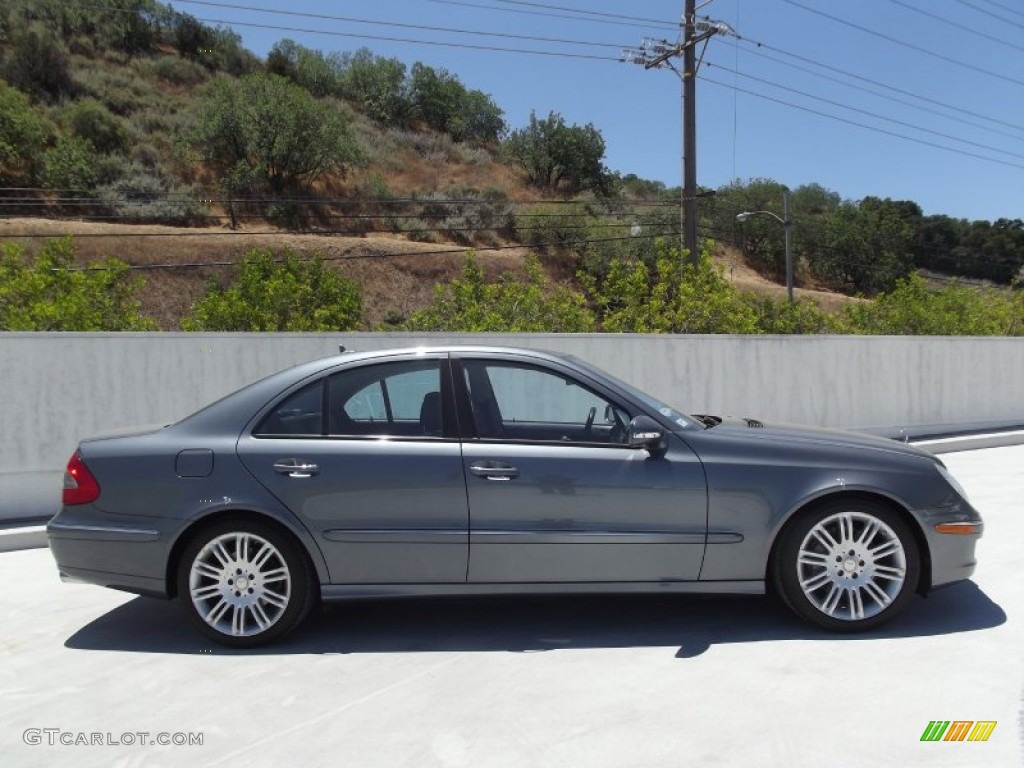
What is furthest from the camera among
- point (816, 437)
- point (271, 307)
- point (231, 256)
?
point (231, 256)

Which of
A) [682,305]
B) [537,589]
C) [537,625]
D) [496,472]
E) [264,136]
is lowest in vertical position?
[537,625]

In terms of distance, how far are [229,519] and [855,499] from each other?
314cm

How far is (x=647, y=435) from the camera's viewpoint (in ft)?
14.2

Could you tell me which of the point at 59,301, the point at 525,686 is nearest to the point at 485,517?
the point at 525,686

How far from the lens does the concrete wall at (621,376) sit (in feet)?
24.5

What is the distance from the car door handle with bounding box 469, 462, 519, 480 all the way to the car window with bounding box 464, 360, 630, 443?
0.20 metres

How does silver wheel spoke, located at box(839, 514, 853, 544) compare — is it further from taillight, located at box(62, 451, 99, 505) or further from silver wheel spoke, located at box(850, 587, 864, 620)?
taillight, located at box(62, 451, 99, 505)

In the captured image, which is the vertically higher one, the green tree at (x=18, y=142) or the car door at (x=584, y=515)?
the green tree at (x=18, y=142)

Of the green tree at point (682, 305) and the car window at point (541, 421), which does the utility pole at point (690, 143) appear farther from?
the car window at point (541, 421)

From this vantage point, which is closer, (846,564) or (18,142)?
(846,564)

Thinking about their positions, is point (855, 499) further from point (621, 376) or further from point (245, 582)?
point (621, 376)

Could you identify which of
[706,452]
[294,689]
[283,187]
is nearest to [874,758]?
[706,452]

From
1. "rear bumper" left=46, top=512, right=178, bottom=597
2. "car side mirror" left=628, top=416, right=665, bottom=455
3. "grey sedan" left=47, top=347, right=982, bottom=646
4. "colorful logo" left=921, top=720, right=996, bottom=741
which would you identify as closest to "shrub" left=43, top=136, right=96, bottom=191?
"rear bumper" left=46, top=512, right=178, bottom=597

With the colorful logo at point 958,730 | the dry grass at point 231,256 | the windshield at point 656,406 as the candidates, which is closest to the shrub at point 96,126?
the dry grass at point 231,256
